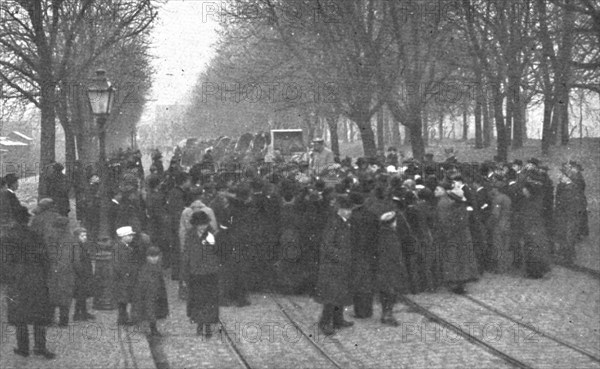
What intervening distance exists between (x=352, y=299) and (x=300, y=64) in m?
19.1

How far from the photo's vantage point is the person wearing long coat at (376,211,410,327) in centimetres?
1129

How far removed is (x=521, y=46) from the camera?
888 inches

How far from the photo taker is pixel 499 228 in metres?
14.8

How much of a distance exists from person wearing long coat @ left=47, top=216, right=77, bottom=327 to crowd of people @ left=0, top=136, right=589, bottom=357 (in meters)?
0.02

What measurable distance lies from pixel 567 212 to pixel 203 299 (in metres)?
→ 7.91

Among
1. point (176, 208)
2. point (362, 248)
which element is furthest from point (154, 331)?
point (176, 208)

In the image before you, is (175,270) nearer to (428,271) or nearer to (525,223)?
(428,271)

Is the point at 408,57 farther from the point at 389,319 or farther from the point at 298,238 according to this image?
the point at 389,319

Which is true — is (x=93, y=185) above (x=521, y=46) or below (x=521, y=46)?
below

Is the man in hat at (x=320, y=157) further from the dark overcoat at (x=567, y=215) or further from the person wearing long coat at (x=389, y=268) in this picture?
the person wearing long coat at (x=389, y=268)

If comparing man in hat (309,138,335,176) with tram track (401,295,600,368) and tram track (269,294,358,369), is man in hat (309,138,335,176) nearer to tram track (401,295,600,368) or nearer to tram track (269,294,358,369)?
tram track (269,294,358,369)

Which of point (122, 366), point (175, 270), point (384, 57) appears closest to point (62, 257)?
point (122, 366)

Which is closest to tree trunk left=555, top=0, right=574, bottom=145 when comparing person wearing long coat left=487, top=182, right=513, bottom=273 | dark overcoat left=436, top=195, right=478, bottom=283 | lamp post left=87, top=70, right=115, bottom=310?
person wearing long coat left=487, top=182, right=513, bottom=273

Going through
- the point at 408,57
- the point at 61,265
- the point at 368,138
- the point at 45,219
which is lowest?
the point at 61,265
